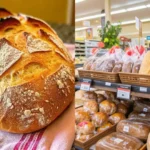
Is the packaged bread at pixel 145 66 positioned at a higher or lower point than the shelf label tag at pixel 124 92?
higher

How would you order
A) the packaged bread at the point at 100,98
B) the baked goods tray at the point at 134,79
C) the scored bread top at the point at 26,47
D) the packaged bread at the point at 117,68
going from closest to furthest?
the scored bread top at the point at 26,47 → the baked goods tray at the point at 134,79 → the packaged bread at the point at 117,68 → the packaged bread at the point at 100,98

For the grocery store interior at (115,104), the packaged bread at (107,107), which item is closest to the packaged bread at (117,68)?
the grocery store interior at (115,104)

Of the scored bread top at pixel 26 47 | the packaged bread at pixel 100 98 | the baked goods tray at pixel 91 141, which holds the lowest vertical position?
the baked goods tray at pixel 91 141

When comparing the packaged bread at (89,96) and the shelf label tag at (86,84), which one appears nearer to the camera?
the shelf label tag at (86,84)

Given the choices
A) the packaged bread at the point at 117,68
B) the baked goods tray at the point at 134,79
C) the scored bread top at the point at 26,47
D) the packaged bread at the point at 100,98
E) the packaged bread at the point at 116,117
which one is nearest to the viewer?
the scored bread top at the point at 26,47

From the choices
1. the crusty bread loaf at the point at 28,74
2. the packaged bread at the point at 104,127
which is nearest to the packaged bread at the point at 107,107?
the packaged bread at the point at 104,127

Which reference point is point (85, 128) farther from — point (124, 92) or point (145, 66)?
point (145, 66)

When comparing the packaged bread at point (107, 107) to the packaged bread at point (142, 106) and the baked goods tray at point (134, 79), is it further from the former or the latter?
the baked goods tray at point (134, 79)

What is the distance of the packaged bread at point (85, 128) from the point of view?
1.48m

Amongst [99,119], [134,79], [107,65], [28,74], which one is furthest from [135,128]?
[28,74]

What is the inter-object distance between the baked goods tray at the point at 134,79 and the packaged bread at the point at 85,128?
40 cm

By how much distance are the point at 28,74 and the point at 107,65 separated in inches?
44.0

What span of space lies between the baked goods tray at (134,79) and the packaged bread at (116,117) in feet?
1.26

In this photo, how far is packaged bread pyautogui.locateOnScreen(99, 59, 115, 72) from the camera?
158 centimetres
